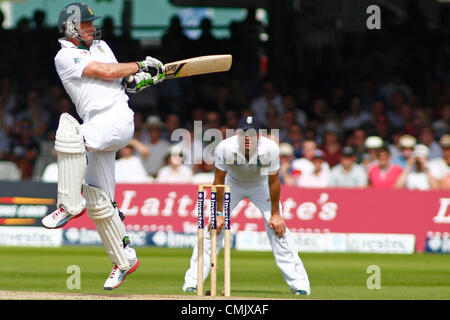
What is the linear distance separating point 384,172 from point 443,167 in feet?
2.76

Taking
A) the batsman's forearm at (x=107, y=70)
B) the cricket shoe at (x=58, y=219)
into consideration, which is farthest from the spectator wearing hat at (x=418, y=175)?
the cricket shoe at (x=58, y=219)

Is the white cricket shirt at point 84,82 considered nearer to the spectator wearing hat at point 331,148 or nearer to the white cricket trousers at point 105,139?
the white cricket trousers at point 105,139

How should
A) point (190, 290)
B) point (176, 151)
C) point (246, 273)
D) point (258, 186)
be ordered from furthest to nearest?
point (176, 151) < point (246, 273) < point (258, 186) < point (190, 290)

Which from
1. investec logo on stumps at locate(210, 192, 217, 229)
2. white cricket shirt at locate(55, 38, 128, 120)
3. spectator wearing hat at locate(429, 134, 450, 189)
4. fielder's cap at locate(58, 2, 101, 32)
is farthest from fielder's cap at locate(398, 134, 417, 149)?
fielder's cap at locate(58, 2, 101, 32)

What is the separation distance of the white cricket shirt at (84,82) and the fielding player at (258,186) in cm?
173

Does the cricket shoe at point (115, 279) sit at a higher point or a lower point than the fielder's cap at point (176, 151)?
lower

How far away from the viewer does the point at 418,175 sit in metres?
13.9

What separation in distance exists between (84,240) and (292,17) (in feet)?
19.8

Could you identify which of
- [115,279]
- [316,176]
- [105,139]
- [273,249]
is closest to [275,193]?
[273,249]

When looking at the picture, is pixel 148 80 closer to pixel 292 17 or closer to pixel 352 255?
pixel 352 255

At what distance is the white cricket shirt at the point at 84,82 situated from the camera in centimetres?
720

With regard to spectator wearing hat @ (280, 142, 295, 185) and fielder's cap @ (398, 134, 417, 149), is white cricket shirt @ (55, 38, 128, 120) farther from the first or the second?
fielder's cap @ (398, 134, 417, 149)

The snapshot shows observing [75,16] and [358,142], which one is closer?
[75,16]

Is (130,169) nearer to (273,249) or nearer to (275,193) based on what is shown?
(273,249)
